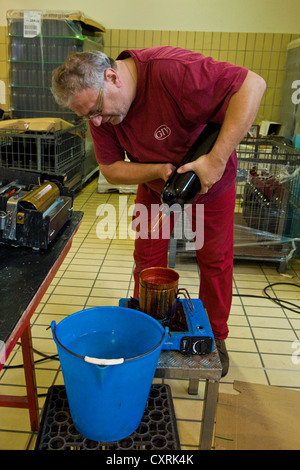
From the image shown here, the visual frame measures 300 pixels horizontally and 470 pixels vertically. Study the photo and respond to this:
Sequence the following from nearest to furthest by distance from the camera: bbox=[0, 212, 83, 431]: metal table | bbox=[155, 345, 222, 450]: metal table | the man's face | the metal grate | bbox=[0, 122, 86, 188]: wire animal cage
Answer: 1. bbox=[0, 212, 83, 431]: metal table
2. the metal grate
3. bbox=[155, 345, 222, 450]: metal table
4. the man's face
5. bbox=[0, 122, 86, 188]: wire animal cage

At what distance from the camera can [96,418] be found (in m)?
0.98

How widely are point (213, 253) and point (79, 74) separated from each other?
0.87 metres

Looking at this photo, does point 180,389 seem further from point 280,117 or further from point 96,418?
point 280,117

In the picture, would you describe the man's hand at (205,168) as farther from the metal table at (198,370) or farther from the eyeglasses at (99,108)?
the metal table at (198,370)

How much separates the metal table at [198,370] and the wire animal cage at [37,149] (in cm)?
258

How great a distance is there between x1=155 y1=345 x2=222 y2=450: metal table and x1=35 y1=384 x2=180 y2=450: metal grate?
117 mm

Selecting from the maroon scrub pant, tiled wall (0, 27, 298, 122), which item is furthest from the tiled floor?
tiled wall (0, 27, 298, 122)

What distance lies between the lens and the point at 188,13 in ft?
16.2

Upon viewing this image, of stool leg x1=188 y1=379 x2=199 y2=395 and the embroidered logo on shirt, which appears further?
stool leg x1=188 y1=379 x2=199 y2=395

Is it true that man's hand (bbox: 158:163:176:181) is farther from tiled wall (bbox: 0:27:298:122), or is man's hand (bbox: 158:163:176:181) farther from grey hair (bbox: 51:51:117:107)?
tiled wall (bbox: 0:27:298:122)

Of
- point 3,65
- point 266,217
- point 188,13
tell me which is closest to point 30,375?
point 266,217

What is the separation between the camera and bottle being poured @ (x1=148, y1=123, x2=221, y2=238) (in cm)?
128

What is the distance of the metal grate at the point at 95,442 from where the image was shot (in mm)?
1019

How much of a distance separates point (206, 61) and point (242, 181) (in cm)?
148
